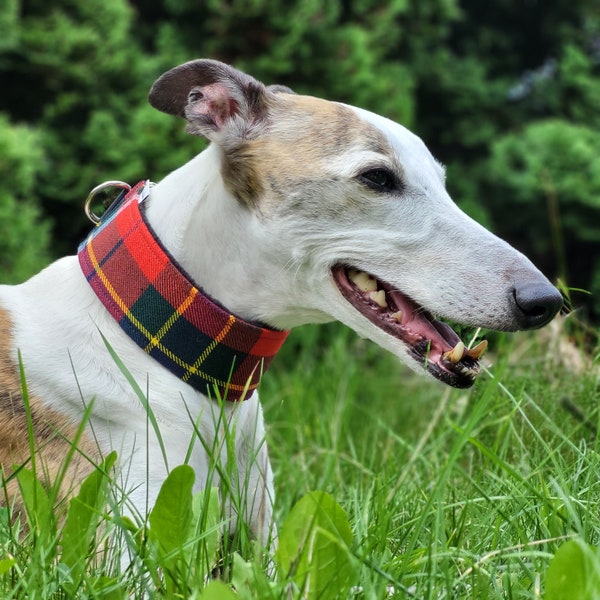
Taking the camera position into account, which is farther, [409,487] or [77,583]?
[409,487]

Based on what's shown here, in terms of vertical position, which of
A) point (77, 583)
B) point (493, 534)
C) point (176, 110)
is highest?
point (176, 110)

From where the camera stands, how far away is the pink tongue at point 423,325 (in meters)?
2.16

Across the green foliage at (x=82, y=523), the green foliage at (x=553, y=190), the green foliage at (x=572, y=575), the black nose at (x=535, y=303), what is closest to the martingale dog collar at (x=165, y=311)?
the green foliage at (x=82, y=523)

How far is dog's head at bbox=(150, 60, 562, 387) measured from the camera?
6.96ft

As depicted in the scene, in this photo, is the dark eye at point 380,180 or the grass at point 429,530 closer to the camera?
the grass at point 429,530

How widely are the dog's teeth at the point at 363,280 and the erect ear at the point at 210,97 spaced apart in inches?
18.2

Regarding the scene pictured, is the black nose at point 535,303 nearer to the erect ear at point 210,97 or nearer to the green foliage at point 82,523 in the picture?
the erect ear at point 210,97

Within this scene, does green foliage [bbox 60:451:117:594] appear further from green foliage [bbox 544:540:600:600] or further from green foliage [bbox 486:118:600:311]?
green foliage [bbox 486:118:600:311]

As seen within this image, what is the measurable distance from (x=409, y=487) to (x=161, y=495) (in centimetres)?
105

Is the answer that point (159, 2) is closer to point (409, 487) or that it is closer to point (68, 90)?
point (68, 90)

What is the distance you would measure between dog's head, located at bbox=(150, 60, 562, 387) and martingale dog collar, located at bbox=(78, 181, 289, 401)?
14cm

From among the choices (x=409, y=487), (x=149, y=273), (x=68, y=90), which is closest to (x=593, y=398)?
(x=409, y=487)

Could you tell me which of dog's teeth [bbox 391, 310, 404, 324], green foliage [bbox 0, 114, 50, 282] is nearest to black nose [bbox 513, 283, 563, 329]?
dog's teeth [bbox 391, 310, 404, 324]

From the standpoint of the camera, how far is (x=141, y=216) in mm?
2182
